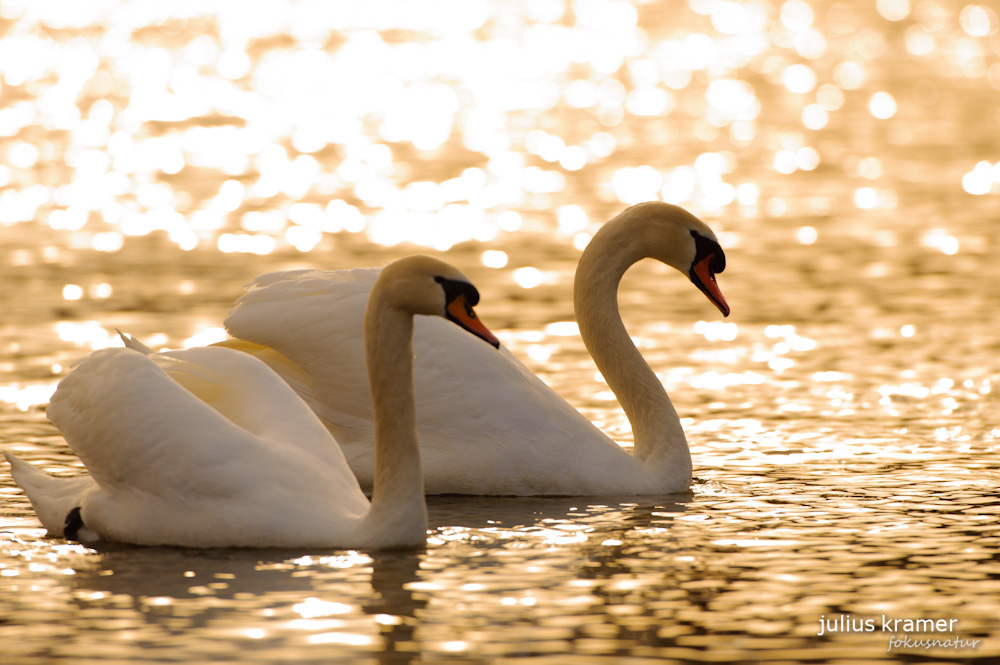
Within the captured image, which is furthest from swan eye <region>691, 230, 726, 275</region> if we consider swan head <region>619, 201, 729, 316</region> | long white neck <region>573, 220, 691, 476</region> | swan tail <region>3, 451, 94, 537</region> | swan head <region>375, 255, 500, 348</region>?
swan tail <region>3, 451, 94, 537</region>

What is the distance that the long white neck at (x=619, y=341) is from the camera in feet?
30.8

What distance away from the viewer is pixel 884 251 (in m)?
17.2

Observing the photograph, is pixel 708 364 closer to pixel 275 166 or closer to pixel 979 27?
pixel 275 166

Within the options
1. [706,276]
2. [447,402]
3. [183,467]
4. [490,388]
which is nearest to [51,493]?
[183,467]

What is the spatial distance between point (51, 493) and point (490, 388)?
7.16 feet

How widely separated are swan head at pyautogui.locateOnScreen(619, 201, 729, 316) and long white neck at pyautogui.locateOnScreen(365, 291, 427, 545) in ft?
7.61

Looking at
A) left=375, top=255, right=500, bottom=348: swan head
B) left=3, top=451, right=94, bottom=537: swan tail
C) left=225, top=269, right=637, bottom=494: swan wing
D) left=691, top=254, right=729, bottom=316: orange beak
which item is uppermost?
left=691, top=254, right=729, bottom=316: orange beak

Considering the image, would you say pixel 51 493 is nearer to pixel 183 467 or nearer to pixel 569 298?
pixel 183 467

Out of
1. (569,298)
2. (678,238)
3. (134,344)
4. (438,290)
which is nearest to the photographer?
(438,290)

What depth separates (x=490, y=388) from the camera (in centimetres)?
912

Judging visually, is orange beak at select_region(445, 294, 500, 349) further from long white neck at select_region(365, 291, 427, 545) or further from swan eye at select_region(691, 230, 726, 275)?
swan eye at select_region(691, 230, 726, 275)

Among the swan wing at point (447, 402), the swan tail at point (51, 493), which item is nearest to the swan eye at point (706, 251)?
the swan wing at point (447, 402)

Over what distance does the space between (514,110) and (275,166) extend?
8.10 metres

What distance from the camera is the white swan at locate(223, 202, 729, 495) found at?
905 centimetres
